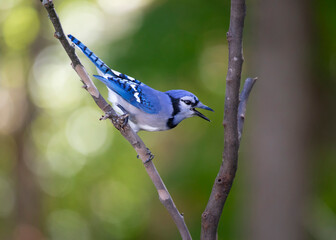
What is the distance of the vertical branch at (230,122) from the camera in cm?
131

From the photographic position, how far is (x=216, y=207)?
147 centimetres

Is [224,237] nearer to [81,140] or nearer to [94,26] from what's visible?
[81,140]

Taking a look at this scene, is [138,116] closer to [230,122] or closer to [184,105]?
[184,105]

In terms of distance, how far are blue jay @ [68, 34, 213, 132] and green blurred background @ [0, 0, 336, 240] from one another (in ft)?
8.80

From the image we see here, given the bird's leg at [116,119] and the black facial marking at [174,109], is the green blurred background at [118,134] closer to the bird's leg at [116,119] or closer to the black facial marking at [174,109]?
the black facial marking at [174,109]

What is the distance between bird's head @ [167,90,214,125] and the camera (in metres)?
2.13

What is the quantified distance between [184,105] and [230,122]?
78 centimetres

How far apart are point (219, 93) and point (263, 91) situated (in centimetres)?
121

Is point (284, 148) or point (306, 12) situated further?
point (306, 12)

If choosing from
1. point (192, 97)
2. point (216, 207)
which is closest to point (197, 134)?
point (192, 97)

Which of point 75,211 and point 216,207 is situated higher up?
point 216,207

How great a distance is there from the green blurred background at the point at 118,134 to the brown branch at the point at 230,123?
3.27m

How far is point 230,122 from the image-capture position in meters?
1.38

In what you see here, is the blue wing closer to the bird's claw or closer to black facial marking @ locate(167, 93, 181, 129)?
black facial marking @ locate(167, 93, 181, 129)
